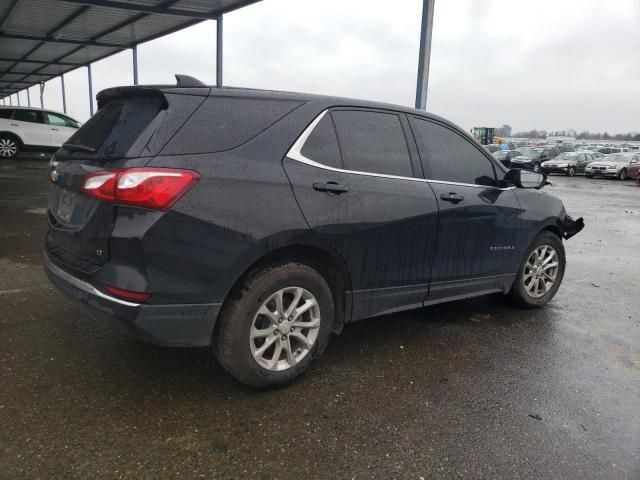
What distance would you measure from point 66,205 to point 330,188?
150 centimetres

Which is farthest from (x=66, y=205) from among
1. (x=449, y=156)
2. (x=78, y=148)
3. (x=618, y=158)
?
(x=618, y=158)

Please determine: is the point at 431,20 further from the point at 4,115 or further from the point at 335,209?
the point at 4,115

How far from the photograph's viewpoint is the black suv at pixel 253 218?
8.13 ft

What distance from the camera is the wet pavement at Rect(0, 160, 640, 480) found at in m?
2.31

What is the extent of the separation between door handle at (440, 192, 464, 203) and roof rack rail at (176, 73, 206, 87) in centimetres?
178

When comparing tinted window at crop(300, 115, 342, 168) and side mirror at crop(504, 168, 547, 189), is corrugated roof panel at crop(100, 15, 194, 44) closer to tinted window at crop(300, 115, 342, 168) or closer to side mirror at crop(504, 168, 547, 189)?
side mirror at crop(504, 168, 547, 189)

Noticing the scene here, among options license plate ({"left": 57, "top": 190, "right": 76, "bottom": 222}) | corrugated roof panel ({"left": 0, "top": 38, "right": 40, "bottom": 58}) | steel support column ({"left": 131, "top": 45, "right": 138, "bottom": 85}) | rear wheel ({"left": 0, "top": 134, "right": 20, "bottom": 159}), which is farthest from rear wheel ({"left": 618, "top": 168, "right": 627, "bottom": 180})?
license plate ({"left": 57, "top": 190, "right": 76, "bottom": 222})

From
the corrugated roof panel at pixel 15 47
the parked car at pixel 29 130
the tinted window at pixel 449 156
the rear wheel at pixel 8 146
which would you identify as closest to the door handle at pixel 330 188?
the tinted window at pixel 449 156

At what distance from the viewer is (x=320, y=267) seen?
3.06m

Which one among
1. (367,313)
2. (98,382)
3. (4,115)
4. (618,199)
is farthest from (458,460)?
(4,115)

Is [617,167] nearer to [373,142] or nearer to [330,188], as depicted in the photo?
[373,142]

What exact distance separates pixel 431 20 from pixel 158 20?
11.7 metres

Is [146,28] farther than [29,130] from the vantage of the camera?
Yes

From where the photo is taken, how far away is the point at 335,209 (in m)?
2.98
